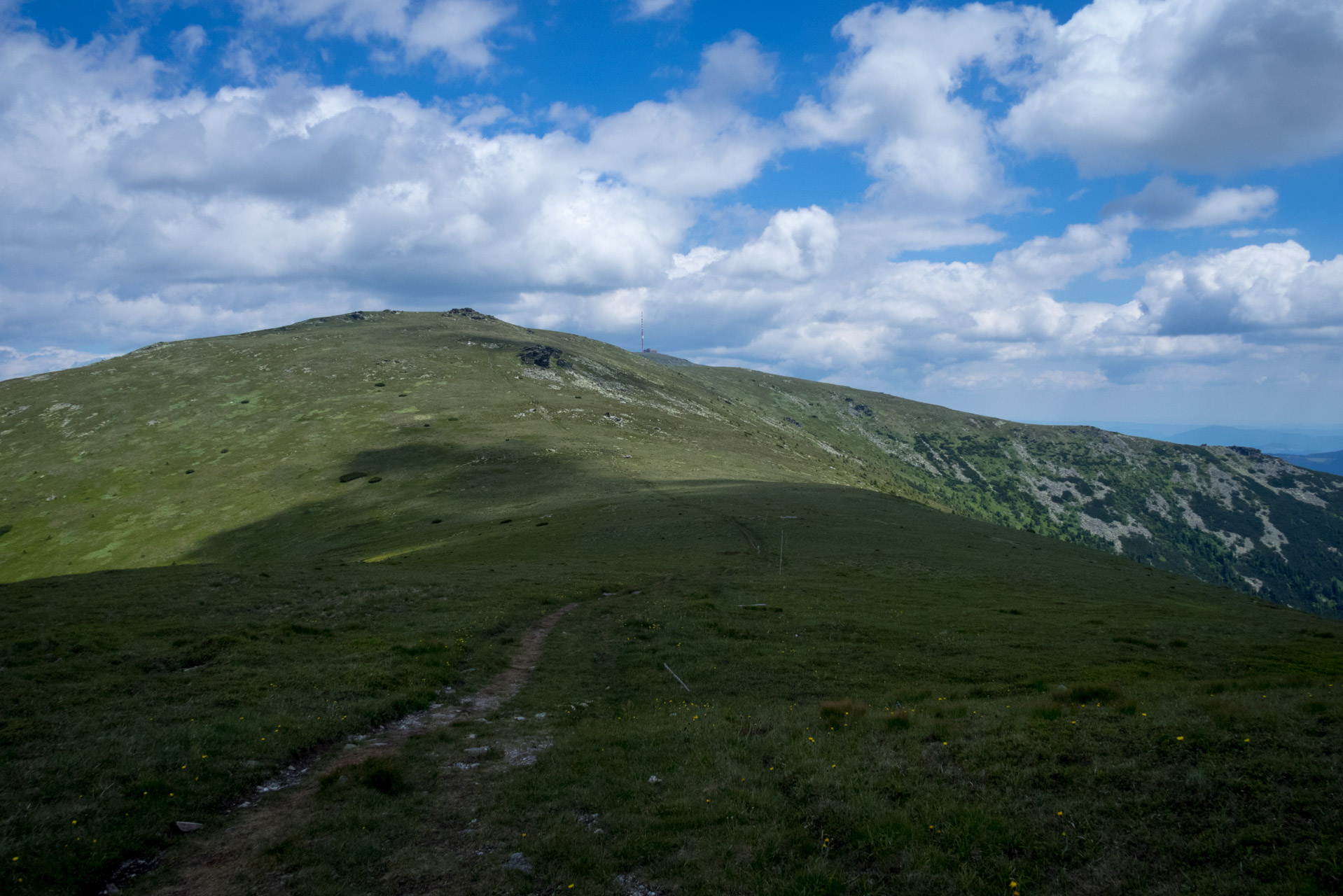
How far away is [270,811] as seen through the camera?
43.5 ft

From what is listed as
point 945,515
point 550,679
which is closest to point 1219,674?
point 550,679

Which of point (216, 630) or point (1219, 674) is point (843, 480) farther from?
point (216, 630)

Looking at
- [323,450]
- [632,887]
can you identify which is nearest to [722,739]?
[632,887]

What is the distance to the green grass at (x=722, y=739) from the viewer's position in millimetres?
10172

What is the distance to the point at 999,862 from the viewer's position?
9.67 meters

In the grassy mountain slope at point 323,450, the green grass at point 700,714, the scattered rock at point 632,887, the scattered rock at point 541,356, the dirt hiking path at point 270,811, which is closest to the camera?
the scattered rock at point 632,887

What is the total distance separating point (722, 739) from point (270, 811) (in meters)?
10.4

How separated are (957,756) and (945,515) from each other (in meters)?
71.5

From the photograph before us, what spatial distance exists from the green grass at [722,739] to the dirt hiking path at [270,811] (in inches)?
20.7

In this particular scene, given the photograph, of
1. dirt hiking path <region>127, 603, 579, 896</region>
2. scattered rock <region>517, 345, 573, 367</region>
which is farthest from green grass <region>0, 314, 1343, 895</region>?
scattered rock <region>517, 345, 573, 367</region>

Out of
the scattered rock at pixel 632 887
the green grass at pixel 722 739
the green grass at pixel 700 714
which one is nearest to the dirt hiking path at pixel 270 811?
the green grass at pixel 700 714

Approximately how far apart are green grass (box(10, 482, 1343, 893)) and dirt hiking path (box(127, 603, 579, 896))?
527 millimetres

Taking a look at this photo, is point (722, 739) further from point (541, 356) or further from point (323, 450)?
point (541, 356)

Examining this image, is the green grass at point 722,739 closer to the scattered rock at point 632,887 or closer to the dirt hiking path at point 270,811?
the scattered rock at point 632,887
